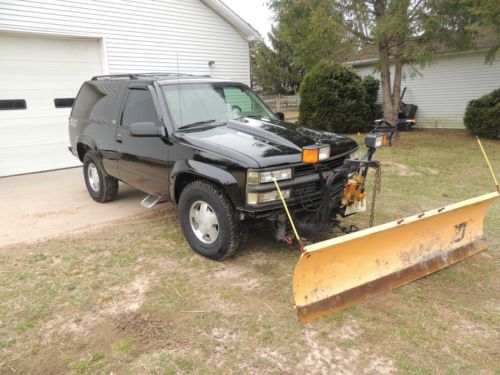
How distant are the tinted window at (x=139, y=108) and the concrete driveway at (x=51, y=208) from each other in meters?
1.56

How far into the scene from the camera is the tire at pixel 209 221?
3.83 metres

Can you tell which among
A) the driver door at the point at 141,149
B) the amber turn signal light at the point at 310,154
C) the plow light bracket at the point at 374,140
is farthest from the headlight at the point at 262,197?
the driver door at the point at 141,149

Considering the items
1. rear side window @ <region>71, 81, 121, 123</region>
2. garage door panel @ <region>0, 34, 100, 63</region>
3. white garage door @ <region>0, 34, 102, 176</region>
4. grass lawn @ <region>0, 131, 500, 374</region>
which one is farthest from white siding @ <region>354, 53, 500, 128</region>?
grass lawn @ <region>0, 131, 500, 374</region>

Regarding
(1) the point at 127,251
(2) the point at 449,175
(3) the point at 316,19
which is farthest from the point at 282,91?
(1) the point at 127,251

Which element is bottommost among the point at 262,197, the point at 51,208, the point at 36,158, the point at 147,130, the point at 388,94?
the point at 51,208

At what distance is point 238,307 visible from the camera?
11.0 ft

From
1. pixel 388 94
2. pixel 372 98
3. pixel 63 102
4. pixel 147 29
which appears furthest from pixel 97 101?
pixel 372 98

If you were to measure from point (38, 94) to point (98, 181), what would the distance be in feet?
13.5

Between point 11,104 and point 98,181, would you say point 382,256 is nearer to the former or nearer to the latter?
point 98,181

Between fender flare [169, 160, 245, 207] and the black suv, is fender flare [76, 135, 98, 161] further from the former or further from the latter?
fender flare [169, 160, 245, 207]

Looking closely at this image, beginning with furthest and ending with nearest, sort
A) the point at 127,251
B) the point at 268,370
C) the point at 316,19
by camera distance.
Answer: the point at 316,19, the point at 127,251, the point at 268,370

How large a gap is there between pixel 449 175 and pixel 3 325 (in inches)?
318

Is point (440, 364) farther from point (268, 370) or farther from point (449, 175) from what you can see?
point (449, 175)

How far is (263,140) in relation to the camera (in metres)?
4.07
